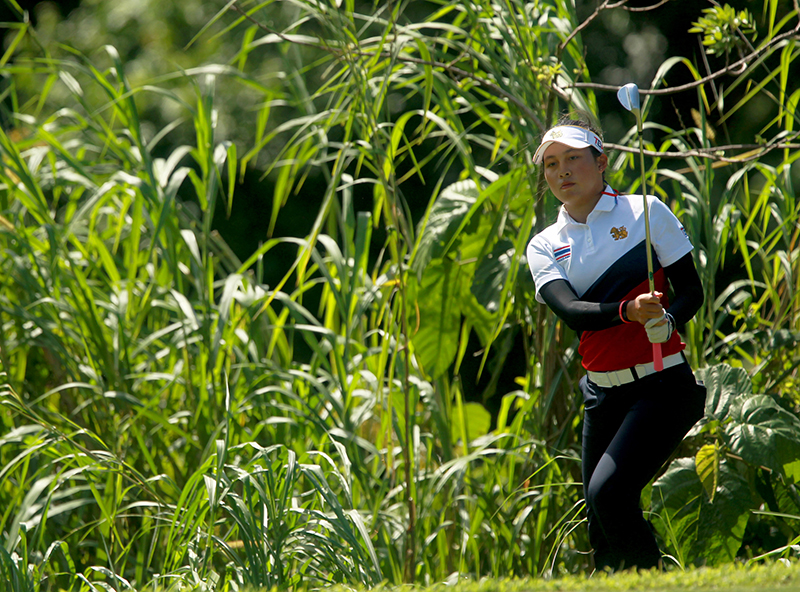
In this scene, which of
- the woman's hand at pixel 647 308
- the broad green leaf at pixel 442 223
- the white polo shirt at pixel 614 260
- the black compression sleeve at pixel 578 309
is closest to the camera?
the woman's hand at pixel 647 308

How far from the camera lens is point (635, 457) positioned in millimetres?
1735

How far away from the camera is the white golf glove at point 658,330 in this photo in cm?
162

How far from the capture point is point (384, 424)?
8.30 feet

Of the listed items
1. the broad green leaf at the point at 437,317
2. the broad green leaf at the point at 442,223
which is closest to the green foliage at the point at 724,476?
the broad green leaf at the point at 437,317

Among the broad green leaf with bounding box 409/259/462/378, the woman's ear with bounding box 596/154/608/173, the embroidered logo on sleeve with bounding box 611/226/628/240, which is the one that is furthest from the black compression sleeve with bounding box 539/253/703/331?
the broad green leaf with bounding box 409/259/462/378

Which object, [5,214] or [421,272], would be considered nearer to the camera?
[421,272]

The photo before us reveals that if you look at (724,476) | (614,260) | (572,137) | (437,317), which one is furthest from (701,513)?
(572,137)

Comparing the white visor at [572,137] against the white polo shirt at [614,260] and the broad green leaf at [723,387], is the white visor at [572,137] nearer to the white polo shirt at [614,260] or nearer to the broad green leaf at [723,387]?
the white polo shirt at [614,260]

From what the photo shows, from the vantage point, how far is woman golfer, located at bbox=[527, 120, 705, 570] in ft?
5.71

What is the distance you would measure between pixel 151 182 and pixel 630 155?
152 centimetres

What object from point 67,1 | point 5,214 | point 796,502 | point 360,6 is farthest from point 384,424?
point 67,1

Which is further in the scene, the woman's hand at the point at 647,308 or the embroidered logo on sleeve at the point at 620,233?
the embroidered logo on sleeve at the point at 620,233

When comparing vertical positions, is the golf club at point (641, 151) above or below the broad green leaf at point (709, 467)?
above

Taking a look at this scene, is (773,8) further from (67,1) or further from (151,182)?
(67,1)
